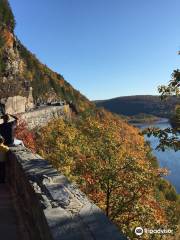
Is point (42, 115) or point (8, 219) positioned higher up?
point (42, 115)

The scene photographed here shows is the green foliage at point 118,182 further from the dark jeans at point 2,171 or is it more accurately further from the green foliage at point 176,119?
the dark jeans at point 2,171

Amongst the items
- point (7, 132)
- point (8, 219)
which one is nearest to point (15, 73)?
point (7, 132)

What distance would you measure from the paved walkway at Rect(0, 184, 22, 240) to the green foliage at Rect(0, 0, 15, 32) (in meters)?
59.8

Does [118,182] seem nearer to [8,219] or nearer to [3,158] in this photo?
[3,158]

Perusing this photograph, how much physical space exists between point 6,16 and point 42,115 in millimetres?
29689

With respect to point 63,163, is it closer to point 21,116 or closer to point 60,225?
point 21,116

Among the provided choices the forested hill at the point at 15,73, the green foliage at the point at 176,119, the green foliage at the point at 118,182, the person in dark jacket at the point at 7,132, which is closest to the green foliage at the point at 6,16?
the forested hill at the point at 15,73

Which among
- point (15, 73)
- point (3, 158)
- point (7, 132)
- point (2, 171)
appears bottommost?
point (2, 171)

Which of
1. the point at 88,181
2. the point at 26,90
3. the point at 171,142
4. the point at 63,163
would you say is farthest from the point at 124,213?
the point at 26,90

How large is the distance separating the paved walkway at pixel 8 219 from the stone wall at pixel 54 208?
0.72 ft

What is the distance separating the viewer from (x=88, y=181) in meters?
26.0

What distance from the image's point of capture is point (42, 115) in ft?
148

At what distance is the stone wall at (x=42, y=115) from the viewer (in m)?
39.5

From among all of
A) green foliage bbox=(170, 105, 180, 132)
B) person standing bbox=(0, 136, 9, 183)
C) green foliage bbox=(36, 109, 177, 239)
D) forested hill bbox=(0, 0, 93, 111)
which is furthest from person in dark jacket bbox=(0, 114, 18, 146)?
forested hill bbox=(0, 0, 93, 111)
